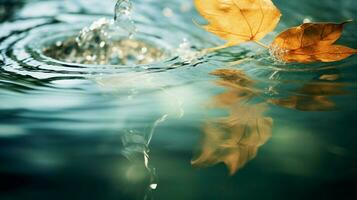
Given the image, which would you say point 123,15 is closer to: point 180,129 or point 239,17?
point 239,17

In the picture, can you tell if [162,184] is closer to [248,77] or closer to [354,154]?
[354,154]

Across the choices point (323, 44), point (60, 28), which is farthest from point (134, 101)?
point (60, 28)

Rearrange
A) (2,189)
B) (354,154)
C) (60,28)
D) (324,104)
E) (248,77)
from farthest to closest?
(60,28)
(248,77)
(324,104)
(354,154)
(2,189)

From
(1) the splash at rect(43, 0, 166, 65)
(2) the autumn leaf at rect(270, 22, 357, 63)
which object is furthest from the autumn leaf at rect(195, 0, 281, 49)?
(1) the splash at rect(43, 0, 166, 65)

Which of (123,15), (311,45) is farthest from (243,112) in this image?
(123,15)

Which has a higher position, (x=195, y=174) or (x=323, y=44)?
(x=323, y=44)

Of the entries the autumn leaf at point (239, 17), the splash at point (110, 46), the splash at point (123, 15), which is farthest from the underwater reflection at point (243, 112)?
the splash at point (123, 15)

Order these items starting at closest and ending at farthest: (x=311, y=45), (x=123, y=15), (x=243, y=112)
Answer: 1. (x=243, y=112)
2. (x=311, y=45)
3. (x=123, y=15)
